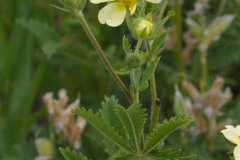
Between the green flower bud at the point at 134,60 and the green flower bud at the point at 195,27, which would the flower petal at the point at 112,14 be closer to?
the green flower bud at the point at 134,60

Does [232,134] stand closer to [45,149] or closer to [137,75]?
[137,75]

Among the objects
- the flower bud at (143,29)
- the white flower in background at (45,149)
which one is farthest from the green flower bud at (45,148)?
the flower bud at (143,29)

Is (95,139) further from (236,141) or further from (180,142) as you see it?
(236,141)

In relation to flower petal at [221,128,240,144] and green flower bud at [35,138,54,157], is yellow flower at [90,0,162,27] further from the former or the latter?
green flower bud at [35,138,54,157]

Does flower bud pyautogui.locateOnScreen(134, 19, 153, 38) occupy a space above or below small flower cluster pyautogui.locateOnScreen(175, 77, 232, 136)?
above

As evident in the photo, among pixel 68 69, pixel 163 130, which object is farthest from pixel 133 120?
pixel 68 69

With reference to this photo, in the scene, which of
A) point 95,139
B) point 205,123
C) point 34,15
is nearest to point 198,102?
point 205,123

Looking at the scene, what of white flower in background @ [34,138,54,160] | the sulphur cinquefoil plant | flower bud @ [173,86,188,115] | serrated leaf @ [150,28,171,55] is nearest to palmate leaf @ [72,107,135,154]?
the sulphur cinquefoil plant
